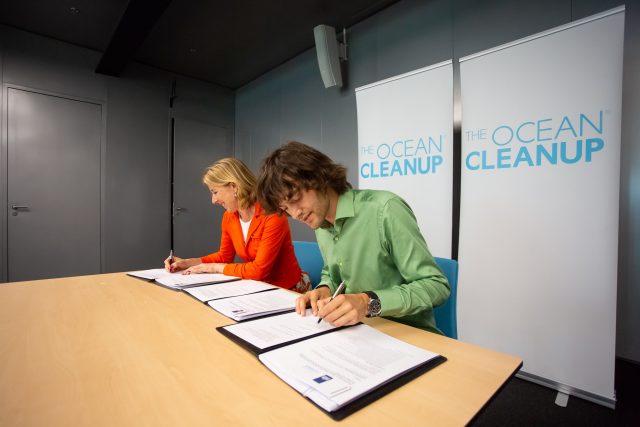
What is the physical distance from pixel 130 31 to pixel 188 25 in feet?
1.84

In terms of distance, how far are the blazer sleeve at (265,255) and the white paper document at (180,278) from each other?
0.17 feet

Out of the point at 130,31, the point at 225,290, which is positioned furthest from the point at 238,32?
the point at 225,290

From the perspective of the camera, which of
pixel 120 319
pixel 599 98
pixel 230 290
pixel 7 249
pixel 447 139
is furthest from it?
pixel 7 249

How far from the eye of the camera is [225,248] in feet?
6.64

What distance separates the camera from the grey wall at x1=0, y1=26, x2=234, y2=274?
3.43 meters

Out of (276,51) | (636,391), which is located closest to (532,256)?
(636,391)

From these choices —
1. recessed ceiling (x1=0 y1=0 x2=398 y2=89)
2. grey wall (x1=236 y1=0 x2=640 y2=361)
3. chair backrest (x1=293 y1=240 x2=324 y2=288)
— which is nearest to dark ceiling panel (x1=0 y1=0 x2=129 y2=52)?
recessed ceiling (x1=0 y1=0 x2=398 y2=89)

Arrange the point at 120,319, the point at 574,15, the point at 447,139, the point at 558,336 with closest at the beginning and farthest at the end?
the point at 120,319 → the point at 558,336 → the point at 574,15 → the point at 447,139

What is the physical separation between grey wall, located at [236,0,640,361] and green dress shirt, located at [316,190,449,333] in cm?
171

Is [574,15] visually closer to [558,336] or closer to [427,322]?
[558,336]

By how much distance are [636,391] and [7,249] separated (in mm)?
5340

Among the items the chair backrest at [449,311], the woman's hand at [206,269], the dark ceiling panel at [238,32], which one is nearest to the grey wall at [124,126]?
the dark ceiling panel at [238,32]

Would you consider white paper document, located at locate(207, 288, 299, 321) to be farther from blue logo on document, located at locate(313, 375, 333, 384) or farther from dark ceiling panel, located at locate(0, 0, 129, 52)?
dark ceiling panel, located at locate(0, 0, 129, 52)

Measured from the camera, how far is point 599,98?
1709mm
